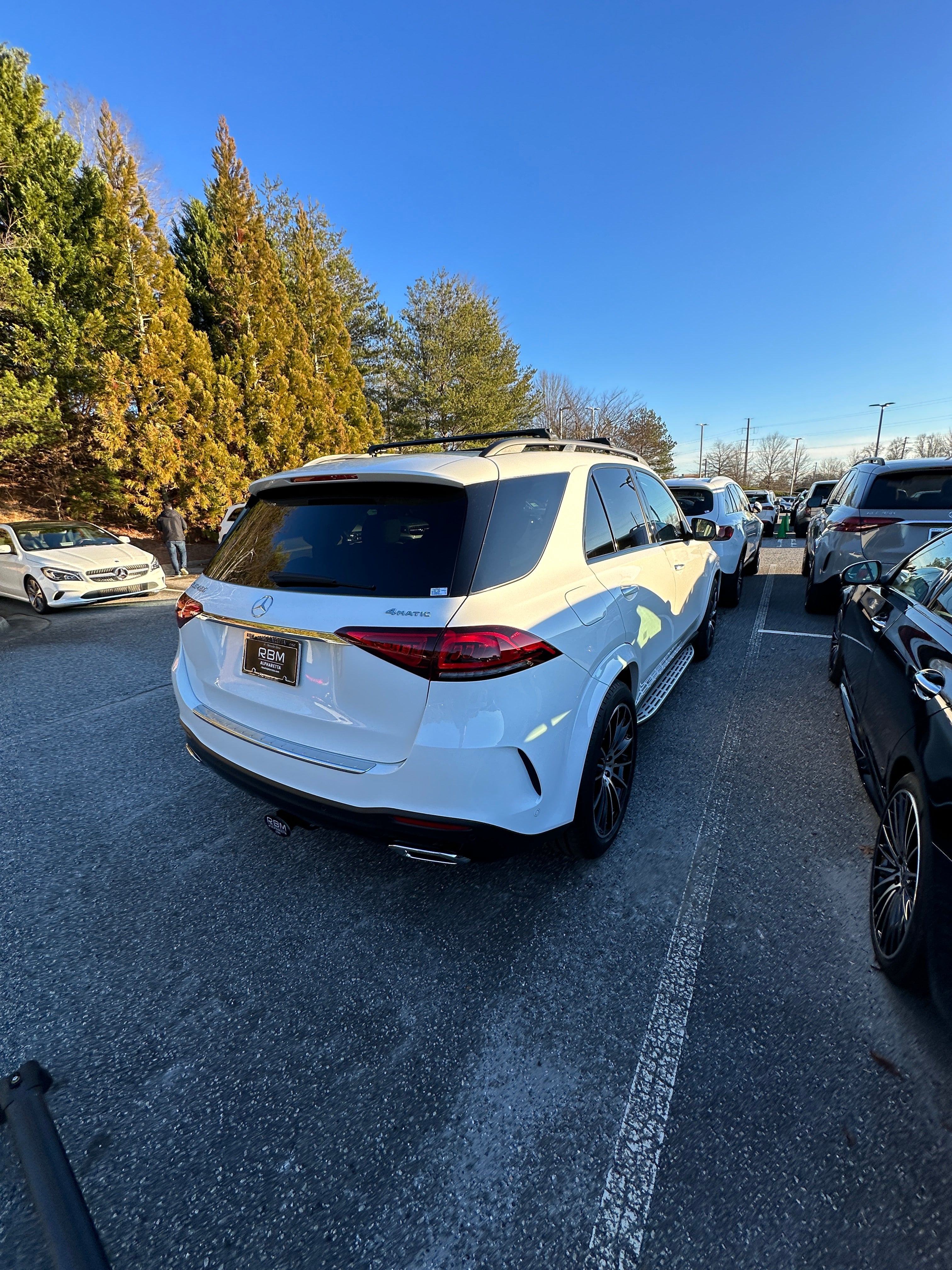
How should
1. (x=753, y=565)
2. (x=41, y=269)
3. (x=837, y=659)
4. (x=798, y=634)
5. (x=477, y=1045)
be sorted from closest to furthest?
(x=477, y=1045), (x=837, y=659), (x=798, y=634), (x=753, y=565), (x=41, y=269)

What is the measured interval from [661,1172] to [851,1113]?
0.59m

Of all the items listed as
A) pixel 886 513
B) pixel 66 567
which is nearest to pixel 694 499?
pixel 886 513

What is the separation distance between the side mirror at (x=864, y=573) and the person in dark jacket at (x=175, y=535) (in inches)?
524

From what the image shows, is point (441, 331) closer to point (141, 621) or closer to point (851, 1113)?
point (141, 621)

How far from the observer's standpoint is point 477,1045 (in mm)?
1872

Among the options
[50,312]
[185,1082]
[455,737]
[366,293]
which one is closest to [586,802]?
[455,737]

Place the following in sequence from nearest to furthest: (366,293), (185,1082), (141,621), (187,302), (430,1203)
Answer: (430,1203)
(185,1082)
(141,621)
(187,302)
(366,293)

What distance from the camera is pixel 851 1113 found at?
1.62 metres

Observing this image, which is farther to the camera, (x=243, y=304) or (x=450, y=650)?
(x=243, y=304)

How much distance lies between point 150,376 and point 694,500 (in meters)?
12.7

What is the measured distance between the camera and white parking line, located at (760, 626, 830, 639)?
654 cm

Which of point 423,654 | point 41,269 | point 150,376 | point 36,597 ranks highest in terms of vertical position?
point 41,269

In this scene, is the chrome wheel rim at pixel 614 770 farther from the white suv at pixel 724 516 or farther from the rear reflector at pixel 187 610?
the white suv at pixel 724 516

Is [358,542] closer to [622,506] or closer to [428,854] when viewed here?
[428,854]
